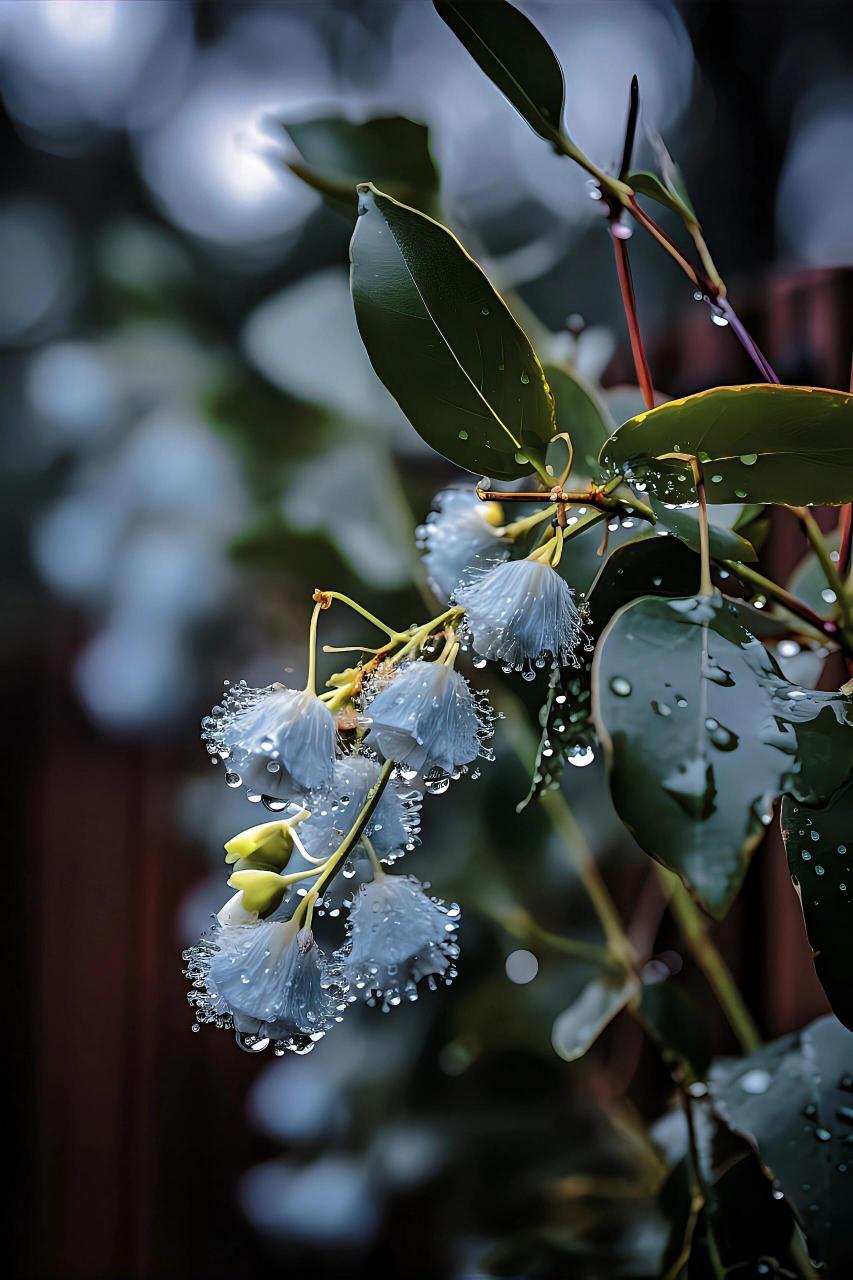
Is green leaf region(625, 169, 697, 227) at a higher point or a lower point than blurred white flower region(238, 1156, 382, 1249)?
higher

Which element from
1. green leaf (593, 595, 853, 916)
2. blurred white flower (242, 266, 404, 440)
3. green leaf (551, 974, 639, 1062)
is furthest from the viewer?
blurred white flower (242, 266, 404, 440)

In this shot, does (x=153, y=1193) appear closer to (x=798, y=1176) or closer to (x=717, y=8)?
(x=798, y=1176)

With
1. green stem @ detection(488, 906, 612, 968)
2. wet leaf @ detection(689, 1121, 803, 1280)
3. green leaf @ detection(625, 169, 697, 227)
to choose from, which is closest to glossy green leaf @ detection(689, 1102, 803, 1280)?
wet leaf @ detection(689, 1121, 803, 1280)

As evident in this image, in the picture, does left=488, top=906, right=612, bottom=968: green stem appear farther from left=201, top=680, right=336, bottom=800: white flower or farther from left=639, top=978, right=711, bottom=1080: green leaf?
left=201, top=680, right=336, bottom=800: white flower

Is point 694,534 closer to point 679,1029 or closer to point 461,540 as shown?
point 461,540

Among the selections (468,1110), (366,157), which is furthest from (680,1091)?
(366,157)
